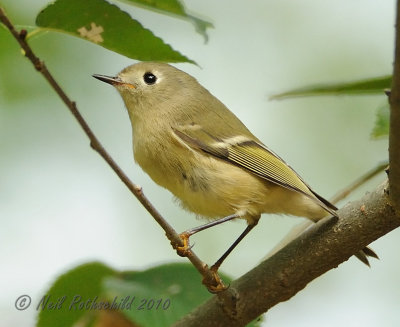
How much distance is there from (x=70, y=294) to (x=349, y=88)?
1.03m

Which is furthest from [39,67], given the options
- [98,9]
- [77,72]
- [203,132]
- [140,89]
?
[77,72]

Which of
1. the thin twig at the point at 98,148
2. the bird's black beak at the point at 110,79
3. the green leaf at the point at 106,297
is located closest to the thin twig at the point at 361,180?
the thin twig at the point at 98,148

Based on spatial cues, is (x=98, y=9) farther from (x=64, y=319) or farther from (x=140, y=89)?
(x=140, y=89)

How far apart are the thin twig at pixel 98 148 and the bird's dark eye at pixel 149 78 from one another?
1.32 m

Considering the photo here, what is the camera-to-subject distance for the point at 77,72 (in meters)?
4.81

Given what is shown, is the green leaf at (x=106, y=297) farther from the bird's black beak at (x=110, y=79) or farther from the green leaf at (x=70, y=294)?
the bird's black beak at (x=110, y=79)

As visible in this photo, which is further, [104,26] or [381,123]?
[381,123]

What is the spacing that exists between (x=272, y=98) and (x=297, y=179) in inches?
31.3

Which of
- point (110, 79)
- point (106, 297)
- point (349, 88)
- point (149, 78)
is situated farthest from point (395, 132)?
point (149, 78)

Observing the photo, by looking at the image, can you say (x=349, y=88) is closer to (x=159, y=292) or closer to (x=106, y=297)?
(x=159, y=292)

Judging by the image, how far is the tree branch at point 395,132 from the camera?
4.59 ft

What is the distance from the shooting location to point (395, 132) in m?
1.61

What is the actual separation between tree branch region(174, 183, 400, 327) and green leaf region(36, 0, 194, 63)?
76 cm

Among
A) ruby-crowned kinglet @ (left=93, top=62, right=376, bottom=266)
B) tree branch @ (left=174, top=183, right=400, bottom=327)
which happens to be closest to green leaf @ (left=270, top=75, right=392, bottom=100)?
tree branch @ (left=174, top=183, right=400, bottom=327)
